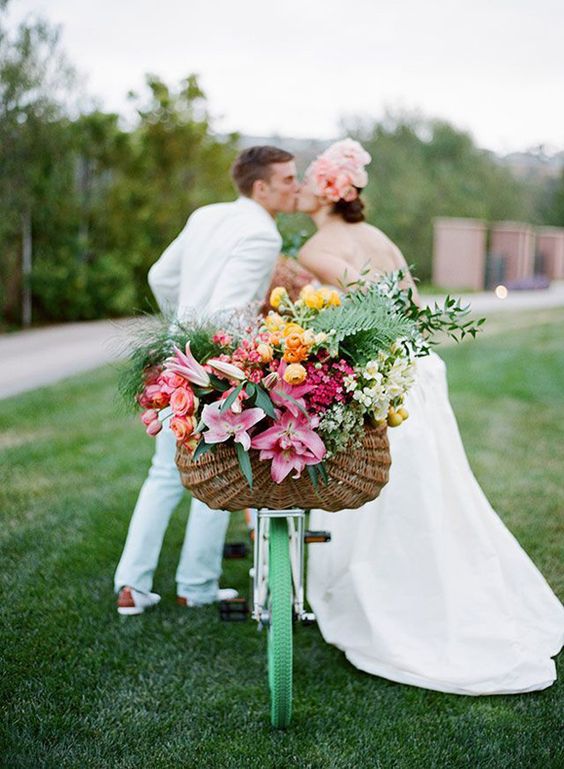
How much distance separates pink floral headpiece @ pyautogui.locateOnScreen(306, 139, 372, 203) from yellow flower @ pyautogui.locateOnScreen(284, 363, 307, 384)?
1.35 m

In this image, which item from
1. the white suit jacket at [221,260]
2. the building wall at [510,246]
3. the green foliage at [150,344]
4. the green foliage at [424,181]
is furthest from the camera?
the green foliage at [424,181]

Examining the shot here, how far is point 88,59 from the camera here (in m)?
15.4

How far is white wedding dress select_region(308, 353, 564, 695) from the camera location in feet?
11.7

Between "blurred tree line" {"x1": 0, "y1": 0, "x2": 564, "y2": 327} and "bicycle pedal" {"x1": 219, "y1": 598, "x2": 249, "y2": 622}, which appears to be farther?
"blurred tree line" {"x1": 0, "y1": 0, "x2": 564, "y2": 327}

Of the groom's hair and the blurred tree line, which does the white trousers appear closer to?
the groom's hair

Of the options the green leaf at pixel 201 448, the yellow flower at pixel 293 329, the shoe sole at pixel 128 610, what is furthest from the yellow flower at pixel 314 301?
the shoe sole at pixel 128 610

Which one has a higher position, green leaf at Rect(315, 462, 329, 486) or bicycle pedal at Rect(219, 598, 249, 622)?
green leaf at Rect(315, 462, 329, 486)

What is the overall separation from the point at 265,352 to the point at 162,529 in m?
1.61

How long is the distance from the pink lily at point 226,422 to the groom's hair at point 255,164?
1.47m

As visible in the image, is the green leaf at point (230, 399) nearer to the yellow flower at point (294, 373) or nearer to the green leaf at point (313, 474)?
the yellow flower at point (294, 373)

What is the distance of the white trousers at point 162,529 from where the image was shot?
13.4ft

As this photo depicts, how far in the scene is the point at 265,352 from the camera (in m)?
2.82

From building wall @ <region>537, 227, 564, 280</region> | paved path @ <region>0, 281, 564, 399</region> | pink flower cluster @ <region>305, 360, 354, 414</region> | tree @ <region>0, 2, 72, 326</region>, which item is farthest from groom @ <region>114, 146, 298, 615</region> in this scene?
building wall @ <region>537, 227, 564, 280</region>

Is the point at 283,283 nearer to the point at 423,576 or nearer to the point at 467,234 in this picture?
the point at 423,576
